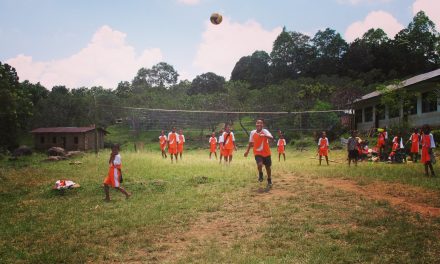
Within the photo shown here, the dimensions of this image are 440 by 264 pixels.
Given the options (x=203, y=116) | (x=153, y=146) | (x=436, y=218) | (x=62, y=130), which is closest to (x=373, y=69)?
(x=203, y=116)

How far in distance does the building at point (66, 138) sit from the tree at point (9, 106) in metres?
2.90

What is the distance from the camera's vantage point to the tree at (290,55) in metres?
74.8

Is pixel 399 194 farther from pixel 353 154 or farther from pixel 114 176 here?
pixel 114 176

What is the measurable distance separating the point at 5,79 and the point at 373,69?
51.7 metres

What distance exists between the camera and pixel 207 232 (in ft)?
23.9

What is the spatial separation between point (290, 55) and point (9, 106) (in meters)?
55.7

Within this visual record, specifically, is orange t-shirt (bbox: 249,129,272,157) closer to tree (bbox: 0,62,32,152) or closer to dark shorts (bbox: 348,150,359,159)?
dark shorts (bbox: 348,150,359,159)

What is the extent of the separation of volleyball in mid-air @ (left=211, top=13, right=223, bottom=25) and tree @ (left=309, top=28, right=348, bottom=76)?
5703 centimetres

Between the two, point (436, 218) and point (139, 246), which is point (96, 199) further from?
point (436, 218)

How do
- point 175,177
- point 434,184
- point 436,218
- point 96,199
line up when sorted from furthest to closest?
point 175,177, point 434,184, point 96,199, point 436,218

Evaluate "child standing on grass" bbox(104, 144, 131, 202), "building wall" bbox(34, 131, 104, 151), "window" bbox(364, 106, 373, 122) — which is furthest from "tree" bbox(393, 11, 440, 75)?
"child standing on grass" bbox(104, 144, 131, 202)

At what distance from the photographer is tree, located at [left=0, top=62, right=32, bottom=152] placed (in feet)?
109

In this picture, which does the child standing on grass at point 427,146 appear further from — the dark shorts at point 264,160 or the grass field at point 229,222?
the dark shorts at point 264,160

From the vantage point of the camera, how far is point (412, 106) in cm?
2561
